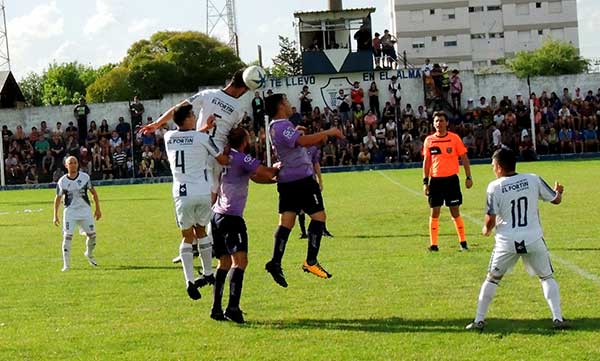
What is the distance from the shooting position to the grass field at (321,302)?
772 cm

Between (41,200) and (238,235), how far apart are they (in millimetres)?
24592

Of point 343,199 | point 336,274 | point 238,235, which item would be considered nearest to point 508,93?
point 343,199

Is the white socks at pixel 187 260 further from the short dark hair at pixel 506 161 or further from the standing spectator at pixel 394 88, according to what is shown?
the standing spectator at pixel 394 88

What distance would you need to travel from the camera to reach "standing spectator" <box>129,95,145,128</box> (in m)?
44.8

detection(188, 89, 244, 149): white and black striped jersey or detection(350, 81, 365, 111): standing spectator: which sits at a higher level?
detection(350, 81, 365, 111): standing spectator

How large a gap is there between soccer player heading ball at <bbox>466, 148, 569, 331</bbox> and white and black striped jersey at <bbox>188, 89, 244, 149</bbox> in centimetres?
386

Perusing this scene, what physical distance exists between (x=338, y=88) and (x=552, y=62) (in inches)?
1813

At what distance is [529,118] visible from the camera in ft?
133

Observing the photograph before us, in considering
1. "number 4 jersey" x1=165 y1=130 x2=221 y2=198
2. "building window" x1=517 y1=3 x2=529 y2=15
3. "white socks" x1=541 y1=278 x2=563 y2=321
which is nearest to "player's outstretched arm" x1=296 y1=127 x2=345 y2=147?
"number 4 jersey" x1=165 y1=130 x2=221 y2=198

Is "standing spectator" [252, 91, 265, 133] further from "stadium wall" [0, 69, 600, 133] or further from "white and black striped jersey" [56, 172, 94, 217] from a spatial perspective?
"white and black striped jersey" [56, 172, 94, 217]

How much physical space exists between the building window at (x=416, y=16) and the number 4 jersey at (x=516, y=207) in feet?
334

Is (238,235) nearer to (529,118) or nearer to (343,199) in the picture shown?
(343,199)

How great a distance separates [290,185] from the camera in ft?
33.3

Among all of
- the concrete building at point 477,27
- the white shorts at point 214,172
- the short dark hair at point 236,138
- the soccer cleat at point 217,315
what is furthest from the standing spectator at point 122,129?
the concrete building at point 477,27
